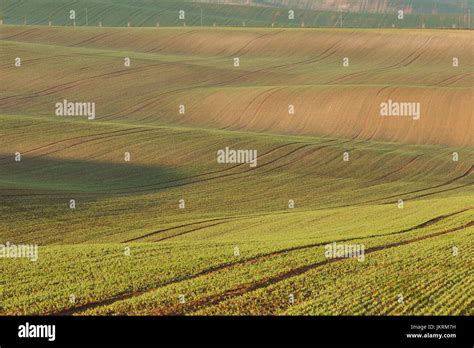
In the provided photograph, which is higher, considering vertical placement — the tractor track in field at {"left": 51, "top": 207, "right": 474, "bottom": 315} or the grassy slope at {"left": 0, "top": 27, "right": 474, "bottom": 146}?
the grassy slope at {"left": 0, "top": 27, "right": 474, "bottom": 146}

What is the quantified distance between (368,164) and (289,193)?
32.7ft

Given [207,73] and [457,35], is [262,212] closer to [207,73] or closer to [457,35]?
[207,73]

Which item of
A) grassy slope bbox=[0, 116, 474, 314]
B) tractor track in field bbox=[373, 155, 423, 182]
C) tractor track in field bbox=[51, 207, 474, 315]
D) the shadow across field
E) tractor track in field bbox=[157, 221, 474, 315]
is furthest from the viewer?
tractor track in field bbox=[373, 155, 423, 182]

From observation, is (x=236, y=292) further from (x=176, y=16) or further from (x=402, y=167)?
(x=176, y=16)

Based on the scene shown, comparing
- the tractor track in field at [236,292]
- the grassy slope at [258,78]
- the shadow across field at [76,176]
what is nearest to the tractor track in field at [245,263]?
the tractor track in field at [236,292]

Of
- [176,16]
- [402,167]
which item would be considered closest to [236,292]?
[402,167]

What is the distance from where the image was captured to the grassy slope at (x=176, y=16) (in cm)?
13312

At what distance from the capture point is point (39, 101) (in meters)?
76.0

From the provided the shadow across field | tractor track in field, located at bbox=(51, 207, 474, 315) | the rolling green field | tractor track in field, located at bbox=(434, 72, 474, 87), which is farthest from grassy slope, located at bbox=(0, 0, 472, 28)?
tractor track in field, located at bbox=(51, 207, 474, 315)

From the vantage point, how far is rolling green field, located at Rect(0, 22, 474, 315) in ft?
70.1

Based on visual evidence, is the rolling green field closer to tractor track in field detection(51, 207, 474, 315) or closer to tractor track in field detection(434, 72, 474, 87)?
tractor track in field detection(51, 207, 474, 315)

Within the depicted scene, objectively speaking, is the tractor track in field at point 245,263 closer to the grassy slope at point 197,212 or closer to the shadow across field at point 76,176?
the grassy slope at point 197,212

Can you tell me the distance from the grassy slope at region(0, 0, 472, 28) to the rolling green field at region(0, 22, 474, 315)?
20.9 meters

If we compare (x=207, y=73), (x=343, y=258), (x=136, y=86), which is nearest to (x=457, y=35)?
(x=207, y=73)
